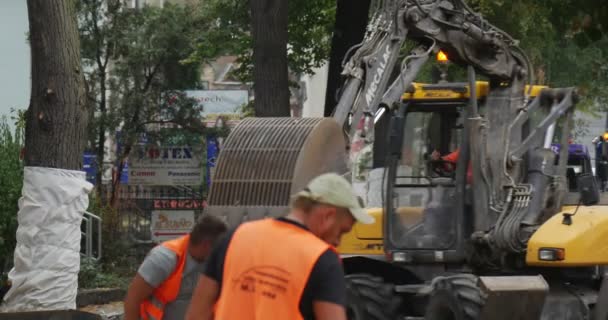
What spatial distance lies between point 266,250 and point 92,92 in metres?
19.4

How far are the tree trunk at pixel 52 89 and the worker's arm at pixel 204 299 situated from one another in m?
7.20

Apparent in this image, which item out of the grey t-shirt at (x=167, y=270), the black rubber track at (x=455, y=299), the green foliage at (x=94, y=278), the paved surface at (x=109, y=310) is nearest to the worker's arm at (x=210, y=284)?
the grey t-shirt at (x=167, y=270)

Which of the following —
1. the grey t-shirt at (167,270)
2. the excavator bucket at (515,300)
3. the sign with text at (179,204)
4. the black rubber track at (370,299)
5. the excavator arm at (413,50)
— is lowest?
the sign with text at (179,204)

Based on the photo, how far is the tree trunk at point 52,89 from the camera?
41.8 feet

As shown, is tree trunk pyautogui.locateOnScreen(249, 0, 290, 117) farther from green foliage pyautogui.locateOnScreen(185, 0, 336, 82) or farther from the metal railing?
green foliage pyautogui.locateOnScreen(185, 0, 336, 82)

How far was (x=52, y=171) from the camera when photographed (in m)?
12.6

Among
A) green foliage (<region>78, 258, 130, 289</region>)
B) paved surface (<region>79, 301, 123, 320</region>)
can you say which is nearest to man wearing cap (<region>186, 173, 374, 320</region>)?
paved surface (<region>79, 301, 123, 320</region>)

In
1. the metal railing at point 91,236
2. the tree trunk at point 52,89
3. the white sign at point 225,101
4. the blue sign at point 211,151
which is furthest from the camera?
the white sign at point 225,101

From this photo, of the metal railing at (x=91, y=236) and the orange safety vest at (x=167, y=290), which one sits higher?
the orange safety vest at (x=167, y=290)

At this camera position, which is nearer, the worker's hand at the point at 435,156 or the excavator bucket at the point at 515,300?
the excavator bucket at the point at 515,300

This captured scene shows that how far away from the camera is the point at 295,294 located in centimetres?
519

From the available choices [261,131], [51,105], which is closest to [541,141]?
[261,131]

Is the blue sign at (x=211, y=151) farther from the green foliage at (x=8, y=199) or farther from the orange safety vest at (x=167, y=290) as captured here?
the orange safety vest at (x=167, y=290)

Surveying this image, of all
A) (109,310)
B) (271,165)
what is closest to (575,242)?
(271,165)
